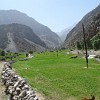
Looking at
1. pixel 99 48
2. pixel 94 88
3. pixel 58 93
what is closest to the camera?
pixel 58 93

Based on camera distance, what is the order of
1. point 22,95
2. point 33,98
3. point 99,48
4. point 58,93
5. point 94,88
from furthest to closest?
1. point 99,48
2. point 94,88
3. point 58,93
4. point 22,95
5. point 33,98

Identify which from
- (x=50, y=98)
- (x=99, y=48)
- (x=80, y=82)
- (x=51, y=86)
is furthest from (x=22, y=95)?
(x=99, y=48)

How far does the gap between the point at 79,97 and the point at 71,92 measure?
2620mm

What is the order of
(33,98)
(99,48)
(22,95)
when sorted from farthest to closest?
(99,48)
(22,95)
(33,98)

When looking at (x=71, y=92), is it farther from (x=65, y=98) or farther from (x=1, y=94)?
(x=1, y=94)

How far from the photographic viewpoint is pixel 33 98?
82.4ft

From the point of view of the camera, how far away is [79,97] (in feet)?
94.1

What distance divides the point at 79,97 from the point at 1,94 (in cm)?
1319

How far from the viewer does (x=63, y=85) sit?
1428 inches

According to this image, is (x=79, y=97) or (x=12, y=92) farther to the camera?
(x=12, y=92)

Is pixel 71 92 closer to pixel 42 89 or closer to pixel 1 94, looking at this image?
pixel 42 89

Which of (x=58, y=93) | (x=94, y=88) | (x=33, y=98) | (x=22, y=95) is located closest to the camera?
(x=33, y=98)

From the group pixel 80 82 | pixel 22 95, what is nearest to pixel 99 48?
pixel 80 82

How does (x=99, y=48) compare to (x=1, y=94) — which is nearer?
(x=1, y=94)
